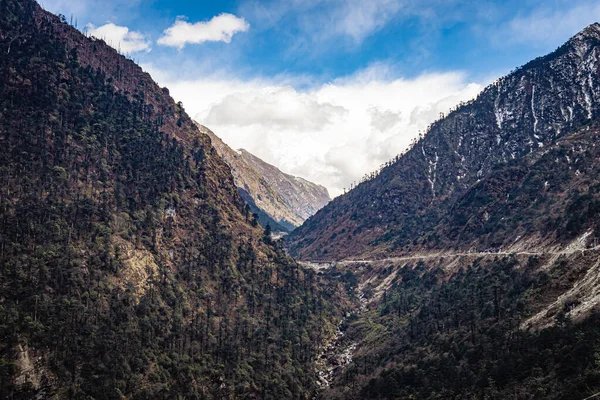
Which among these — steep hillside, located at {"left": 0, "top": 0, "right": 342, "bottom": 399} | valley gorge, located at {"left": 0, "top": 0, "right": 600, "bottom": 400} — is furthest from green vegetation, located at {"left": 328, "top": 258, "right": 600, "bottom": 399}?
steep hillside, located at {"left": 0, "top": 0, "right": 342, "bottom": 399}

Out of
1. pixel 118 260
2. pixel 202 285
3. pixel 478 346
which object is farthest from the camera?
pixel 202 285

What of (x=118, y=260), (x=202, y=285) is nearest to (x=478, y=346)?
(x=202, y=285)

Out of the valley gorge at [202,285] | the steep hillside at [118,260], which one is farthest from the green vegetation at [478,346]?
the steep hillside at [118,260]

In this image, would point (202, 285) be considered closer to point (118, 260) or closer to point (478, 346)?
point (118, 260)

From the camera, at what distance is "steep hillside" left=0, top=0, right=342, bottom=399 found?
9238 cm

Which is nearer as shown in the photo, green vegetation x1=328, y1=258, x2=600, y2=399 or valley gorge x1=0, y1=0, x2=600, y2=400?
green vegetation x1=328, y1=258, x2=600, y2=399

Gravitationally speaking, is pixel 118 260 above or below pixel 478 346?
above

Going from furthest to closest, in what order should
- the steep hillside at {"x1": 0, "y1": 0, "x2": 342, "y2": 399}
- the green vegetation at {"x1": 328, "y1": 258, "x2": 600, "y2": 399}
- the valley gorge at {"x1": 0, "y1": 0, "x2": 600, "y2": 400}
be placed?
the steep hillside at {"x1": 0, "y1": 0, "x2": 342, "y2": 399} → the valley gorge at {"x1": 0, "y1": 0, "x2": 600, "y2": 400} → the green vegetation at {"x1": 328, "y1": 258, "x2": 600, "y2": 399}

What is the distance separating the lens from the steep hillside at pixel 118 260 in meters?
92.4

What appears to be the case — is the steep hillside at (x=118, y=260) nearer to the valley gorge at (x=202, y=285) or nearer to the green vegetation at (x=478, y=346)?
the valley gorge at (x=202, y=285)

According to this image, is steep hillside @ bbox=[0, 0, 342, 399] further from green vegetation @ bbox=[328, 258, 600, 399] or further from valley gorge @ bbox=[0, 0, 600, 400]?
green vegetation @ bbox=[328, 258, 600, 399]

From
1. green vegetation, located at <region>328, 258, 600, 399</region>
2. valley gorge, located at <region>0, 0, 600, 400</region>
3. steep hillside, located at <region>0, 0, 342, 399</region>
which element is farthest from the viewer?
steep hillside, located at <region>0, 0, 342, 399</region>

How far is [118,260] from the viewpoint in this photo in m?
117

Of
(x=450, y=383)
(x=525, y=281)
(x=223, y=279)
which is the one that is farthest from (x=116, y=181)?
(x=525, y=281)
